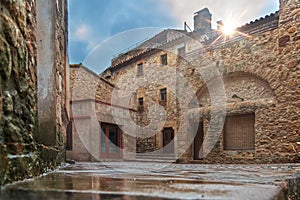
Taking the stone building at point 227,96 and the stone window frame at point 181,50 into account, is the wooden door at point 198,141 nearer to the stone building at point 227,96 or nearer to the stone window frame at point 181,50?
the stone building at point 227,96

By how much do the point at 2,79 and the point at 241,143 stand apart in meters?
8.05

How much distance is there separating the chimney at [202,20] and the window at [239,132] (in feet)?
18.2

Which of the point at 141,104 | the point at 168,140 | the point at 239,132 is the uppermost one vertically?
the point at 141,104

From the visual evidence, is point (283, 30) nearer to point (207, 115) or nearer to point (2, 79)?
point (207, 115)

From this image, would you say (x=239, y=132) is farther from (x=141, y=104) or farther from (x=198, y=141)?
(x=141, y=104)

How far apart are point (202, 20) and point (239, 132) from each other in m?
6.58

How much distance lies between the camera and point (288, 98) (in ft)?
23.7

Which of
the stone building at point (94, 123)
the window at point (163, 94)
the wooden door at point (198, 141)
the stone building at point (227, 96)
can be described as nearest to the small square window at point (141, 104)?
the stone building at point (227, 96)

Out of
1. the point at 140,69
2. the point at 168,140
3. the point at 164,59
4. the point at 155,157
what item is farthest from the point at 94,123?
the point at 140,69

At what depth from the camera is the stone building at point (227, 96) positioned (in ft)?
24.0

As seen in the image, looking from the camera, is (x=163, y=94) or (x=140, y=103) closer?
(x=163, y=94)

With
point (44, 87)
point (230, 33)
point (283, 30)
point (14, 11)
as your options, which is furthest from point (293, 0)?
point (14, 11)

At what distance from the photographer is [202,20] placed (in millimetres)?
12719

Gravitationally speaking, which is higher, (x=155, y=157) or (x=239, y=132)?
(x=239, y=132)
